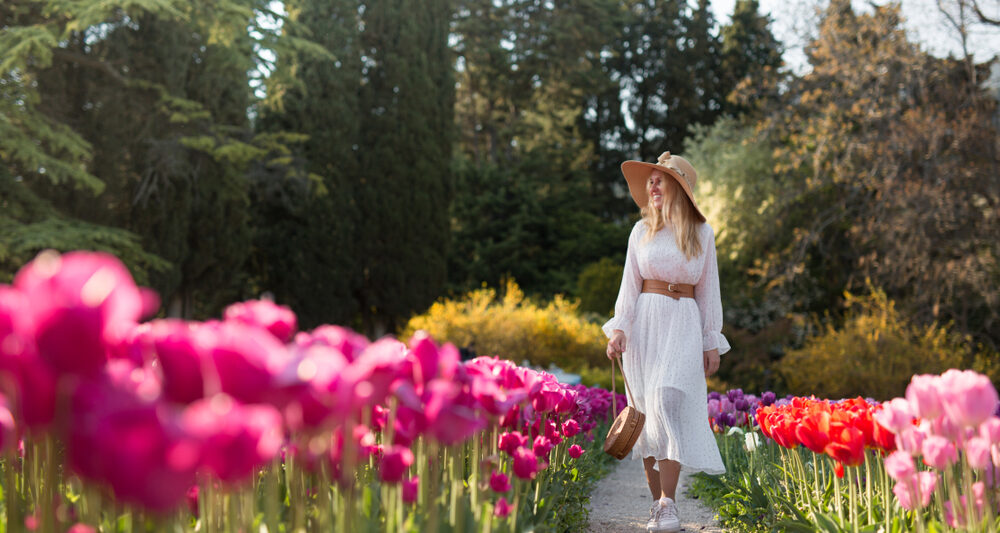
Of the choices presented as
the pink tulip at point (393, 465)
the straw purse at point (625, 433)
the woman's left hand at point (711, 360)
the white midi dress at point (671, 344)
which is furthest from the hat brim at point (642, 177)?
the pink tulip at point (393, 465)

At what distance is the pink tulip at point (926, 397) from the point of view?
1800mm

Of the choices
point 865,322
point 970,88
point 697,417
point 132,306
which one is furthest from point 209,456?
point 970,88

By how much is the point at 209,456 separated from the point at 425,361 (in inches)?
27.4

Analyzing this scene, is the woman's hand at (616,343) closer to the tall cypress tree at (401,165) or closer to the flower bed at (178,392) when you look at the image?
the flower bed at (178,392)

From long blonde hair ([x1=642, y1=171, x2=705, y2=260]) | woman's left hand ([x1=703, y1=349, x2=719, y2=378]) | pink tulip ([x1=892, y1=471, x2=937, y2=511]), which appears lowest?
pink tulip ([x1=892, y1=471, x2=937, y2=511])

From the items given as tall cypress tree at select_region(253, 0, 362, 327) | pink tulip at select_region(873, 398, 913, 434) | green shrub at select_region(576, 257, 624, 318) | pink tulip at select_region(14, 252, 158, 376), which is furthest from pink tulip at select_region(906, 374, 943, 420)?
tall cypress tree at select_region(253, 0, 362, 327)

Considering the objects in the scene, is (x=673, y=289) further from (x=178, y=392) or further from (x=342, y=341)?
(x=178, y=392)

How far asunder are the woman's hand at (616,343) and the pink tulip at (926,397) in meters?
2.05

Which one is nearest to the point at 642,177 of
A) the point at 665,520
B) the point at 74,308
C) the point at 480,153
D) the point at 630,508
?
the point at 665,520

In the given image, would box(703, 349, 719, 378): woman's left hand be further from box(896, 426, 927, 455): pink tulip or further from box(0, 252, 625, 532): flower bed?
box(0, 252, 625, 532): flower bed

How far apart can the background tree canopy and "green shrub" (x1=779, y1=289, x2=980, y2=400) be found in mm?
351

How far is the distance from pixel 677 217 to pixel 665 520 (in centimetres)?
134

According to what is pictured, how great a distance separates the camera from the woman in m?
3.67

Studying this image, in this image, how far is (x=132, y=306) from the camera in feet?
3.28
